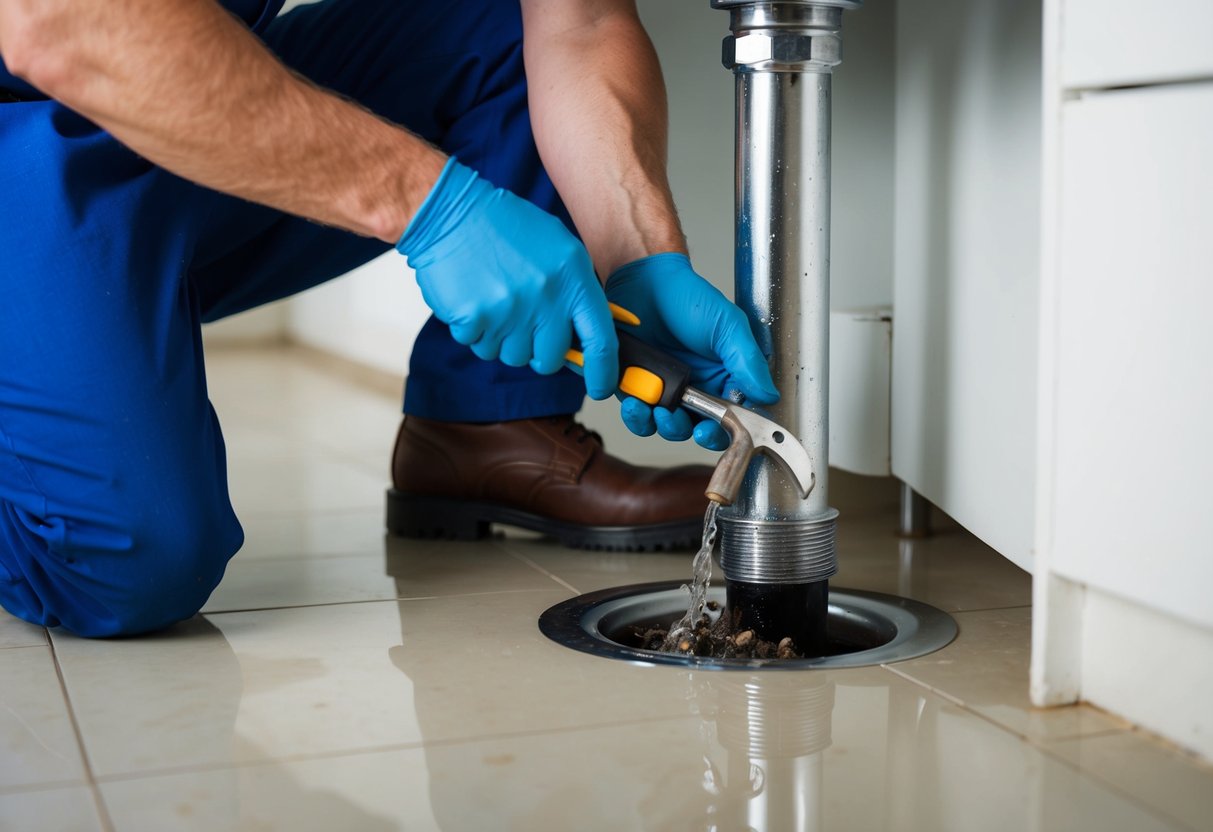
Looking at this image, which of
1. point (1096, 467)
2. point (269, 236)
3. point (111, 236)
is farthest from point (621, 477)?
point (1096, 467)

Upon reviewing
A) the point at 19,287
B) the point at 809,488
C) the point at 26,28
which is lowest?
the point at 809,488

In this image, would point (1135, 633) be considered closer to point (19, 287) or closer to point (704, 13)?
point (19, 287)

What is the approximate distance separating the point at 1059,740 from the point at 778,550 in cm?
26

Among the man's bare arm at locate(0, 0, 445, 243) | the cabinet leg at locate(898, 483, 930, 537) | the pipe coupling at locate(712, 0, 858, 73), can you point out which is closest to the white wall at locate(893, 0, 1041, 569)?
the cabinet leg at locate(898, 483, 930, 537)

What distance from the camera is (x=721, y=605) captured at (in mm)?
1143

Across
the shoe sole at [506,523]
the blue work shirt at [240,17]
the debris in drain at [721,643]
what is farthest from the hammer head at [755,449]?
the blue work shirt at [240,17]

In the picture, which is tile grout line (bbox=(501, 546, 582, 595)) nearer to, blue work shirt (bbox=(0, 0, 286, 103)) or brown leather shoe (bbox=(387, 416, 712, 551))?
brown leather shoe (bbox=(387, 416, 712, 551))

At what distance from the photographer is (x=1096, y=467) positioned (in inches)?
30.7

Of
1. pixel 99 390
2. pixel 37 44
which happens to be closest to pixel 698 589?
pixel 99 390

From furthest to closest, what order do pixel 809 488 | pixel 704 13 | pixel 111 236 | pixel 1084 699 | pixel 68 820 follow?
pixel 704 13
pixel 111 236
pixel 809 488
pixel 1084 699
pixel 68 820

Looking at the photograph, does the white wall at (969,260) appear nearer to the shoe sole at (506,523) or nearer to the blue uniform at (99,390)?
the shoe sole at (506,523)

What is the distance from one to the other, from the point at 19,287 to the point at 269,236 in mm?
366

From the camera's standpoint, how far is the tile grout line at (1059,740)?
685mm

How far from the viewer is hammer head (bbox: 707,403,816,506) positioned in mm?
919
